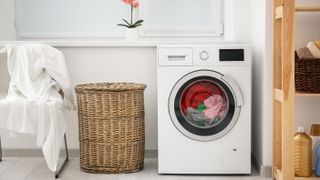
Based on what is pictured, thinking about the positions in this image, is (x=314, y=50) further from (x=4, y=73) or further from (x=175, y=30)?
(x=4, y=73)

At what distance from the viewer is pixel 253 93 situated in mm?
3406

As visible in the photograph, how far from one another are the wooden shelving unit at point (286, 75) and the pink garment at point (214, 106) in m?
0.36

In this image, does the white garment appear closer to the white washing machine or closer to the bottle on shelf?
the white washing machine

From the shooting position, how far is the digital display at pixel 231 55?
122 inches

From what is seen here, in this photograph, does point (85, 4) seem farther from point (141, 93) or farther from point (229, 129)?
point (229, 129)

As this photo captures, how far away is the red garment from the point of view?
3143 millimetres

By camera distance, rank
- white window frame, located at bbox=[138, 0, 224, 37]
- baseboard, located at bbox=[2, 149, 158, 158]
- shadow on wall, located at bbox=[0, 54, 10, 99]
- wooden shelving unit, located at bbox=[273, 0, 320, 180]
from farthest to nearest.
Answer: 1. white window frame, located at bbox=[138, 0, 224, 37]
2. baseboard, located at bbox=[2, 149, 158, 158]
3. shadow on wall, located at bbox=[0, 54, 10, 99]
4. wooden shelving unit, located at bbox=[273, 0, 320, 180]

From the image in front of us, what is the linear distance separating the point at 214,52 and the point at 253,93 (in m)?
0.49

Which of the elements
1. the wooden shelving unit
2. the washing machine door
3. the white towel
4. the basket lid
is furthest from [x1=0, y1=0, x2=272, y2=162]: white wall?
the white towel

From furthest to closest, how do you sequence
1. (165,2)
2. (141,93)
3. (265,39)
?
(165,2), (141,93), (265,39)

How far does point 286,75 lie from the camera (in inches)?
107

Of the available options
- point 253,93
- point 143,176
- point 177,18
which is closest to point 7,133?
point 143,176

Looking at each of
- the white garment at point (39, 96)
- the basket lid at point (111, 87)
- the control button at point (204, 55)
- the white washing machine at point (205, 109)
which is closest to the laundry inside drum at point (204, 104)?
the white washing machine at point (205, 109)

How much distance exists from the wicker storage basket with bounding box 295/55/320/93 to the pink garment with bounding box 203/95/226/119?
19.9 inches
